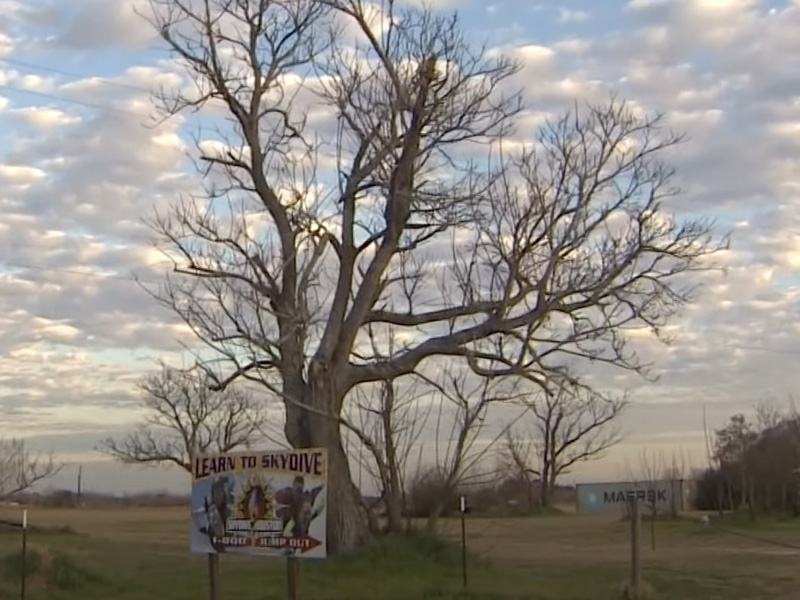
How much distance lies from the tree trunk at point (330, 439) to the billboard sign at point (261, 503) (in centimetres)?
855

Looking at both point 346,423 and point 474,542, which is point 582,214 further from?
point 474,542

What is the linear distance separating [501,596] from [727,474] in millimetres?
56807

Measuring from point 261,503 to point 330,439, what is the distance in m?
10.6

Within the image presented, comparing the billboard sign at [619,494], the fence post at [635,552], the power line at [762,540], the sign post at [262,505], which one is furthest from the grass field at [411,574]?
the sign post at [262,505]

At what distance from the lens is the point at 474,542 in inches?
1703

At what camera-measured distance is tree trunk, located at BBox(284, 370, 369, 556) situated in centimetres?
2650

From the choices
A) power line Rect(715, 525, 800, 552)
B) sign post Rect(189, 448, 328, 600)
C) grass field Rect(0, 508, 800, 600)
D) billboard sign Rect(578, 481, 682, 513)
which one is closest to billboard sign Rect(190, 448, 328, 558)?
sign post Rect(189, 448, 328, 600)

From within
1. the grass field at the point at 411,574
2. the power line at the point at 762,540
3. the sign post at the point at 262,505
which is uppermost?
the sign post at the point at 262,505

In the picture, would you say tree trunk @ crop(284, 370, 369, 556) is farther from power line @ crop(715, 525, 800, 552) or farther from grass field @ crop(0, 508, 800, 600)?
power line @ crop(715, 525, 800, 552)

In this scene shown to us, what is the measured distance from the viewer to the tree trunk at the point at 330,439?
86.9ft

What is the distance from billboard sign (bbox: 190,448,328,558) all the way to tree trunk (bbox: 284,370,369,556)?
8546 mm

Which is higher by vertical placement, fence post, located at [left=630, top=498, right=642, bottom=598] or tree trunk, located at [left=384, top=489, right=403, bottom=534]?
tree trunk, located at [left=384, top=489, right=403, bottom=534]

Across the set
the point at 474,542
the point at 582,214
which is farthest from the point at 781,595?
the point at 474,542

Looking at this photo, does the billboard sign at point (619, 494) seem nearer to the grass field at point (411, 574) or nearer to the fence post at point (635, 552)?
the grass field at point (411, 574)
